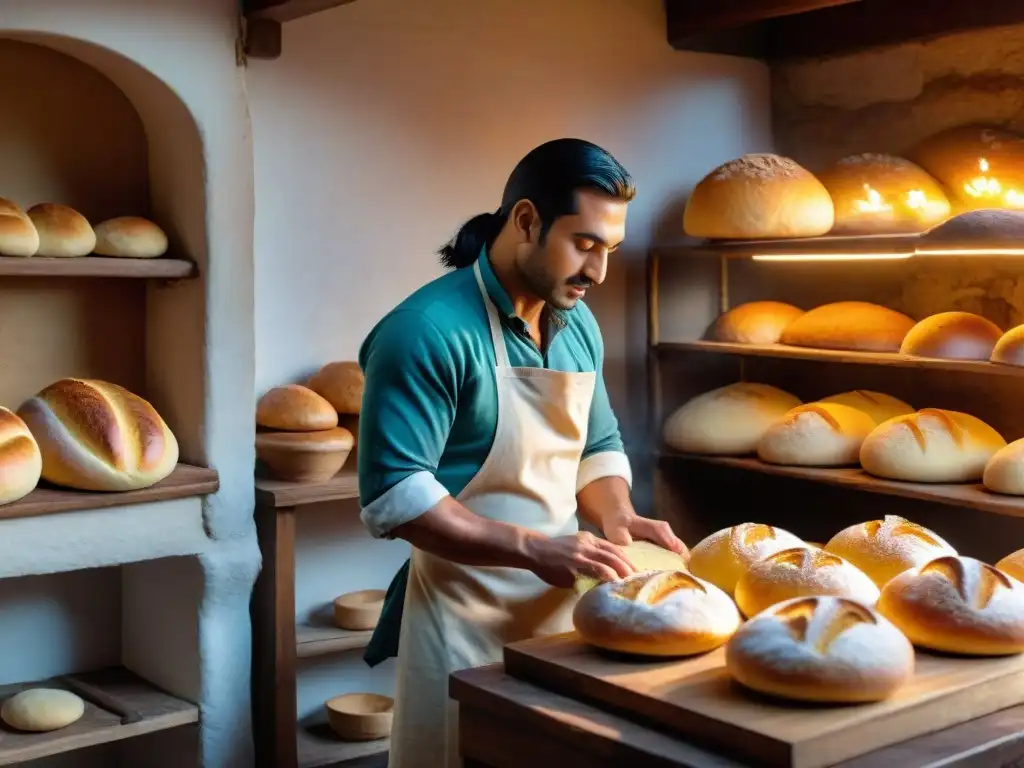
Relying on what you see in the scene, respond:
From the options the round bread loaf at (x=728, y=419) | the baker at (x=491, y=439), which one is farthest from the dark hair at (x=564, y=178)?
the round bread loaf at (x=728, y=419)

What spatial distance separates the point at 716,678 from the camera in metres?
1.48

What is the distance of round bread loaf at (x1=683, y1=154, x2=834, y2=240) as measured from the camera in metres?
3.42

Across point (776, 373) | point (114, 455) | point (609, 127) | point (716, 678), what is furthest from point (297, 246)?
point (716, 678)

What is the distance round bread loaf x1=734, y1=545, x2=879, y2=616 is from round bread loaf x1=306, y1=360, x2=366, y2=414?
1540mm

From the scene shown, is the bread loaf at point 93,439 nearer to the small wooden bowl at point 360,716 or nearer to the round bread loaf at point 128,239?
the round bread loaf at point 128,239

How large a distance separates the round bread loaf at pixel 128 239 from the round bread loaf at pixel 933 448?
1.83 m

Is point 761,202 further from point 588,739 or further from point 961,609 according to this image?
point 588,739

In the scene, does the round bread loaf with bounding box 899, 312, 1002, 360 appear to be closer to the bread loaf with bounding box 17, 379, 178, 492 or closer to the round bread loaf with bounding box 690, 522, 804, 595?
the round bread loaf with bounding box 690, 522, 804, 595

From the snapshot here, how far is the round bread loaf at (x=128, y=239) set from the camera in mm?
2750

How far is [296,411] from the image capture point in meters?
2.99

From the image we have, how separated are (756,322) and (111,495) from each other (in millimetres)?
1931

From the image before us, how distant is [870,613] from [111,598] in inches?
87.7

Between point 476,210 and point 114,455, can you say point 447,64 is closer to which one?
point 476,210

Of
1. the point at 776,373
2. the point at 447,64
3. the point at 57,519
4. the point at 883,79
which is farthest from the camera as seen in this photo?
the point at 776,373
